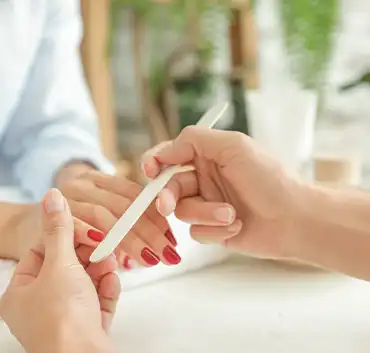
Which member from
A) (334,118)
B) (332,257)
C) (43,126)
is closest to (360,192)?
(332,257)

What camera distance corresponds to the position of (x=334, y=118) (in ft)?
4.68

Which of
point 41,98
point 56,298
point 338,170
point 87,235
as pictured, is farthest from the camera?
point 41,98

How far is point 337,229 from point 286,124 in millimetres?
290

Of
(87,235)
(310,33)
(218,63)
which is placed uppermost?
(87,235)

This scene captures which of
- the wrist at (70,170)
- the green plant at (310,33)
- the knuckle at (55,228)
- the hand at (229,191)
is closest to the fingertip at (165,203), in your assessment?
the hand at (229,191)

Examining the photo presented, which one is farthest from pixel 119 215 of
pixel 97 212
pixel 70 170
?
pixel 70 170

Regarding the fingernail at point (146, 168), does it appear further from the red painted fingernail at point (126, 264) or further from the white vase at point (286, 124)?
the white vase at point (286, 124)

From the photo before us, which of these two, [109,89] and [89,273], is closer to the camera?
[89,273]

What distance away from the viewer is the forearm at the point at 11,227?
Result: 2.34 feet

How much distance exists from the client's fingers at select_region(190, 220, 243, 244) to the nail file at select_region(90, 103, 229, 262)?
57mm

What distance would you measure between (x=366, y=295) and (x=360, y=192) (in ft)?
0.34

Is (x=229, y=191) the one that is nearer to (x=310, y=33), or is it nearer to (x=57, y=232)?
(x=57, y=232)

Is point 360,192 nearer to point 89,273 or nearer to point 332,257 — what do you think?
point 332,257

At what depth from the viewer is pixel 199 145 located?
26.3 inches
